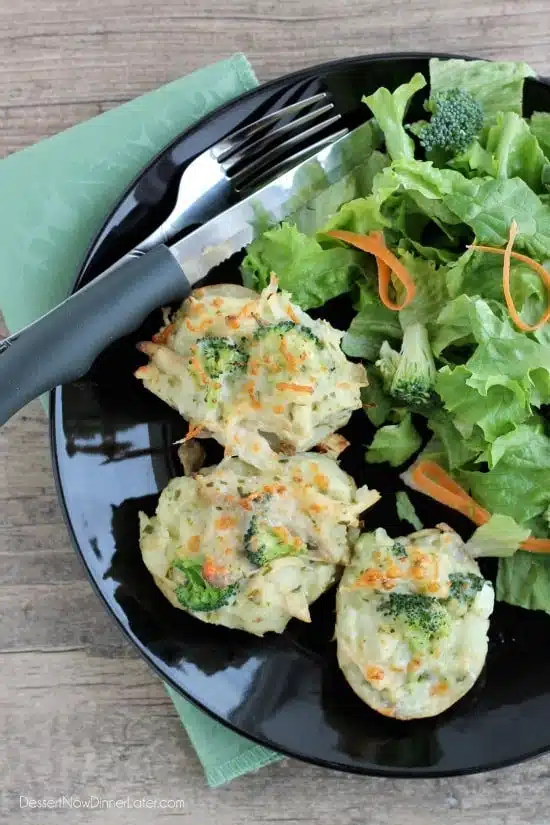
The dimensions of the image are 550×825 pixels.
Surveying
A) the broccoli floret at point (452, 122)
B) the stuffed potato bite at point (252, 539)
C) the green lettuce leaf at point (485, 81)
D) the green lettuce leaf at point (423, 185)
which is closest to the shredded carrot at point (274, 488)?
the stuffed potato bite at point (252, 539)

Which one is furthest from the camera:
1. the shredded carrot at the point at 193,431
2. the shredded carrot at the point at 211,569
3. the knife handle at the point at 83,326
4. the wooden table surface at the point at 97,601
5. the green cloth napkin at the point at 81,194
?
the wooden table surface at the point at 97,601

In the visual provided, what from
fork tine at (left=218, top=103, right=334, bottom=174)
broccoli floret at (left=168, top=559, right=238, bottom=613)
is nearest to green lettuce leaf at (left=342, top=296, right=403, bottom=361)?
fork tine at (left=218, top=103, right=334, bottom=174)

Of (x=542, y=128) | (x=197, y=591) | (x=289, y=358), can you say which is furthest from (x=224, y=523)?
(x=542, y=128)

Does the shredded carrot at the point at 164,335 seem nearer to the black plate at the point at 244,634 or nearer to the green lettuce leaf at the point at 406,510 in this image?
the black plate at the point at 244,634

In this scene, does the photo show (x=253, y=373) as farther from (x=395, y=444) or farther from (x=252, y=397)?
(x=395, y=444)

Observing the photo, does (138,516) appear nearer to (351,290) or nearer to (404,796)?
(351,290)

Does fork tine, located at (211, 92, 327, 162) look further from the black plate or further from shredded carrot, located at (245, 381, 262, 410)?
shredded carrot, located at (245, 381, 262, 410)
